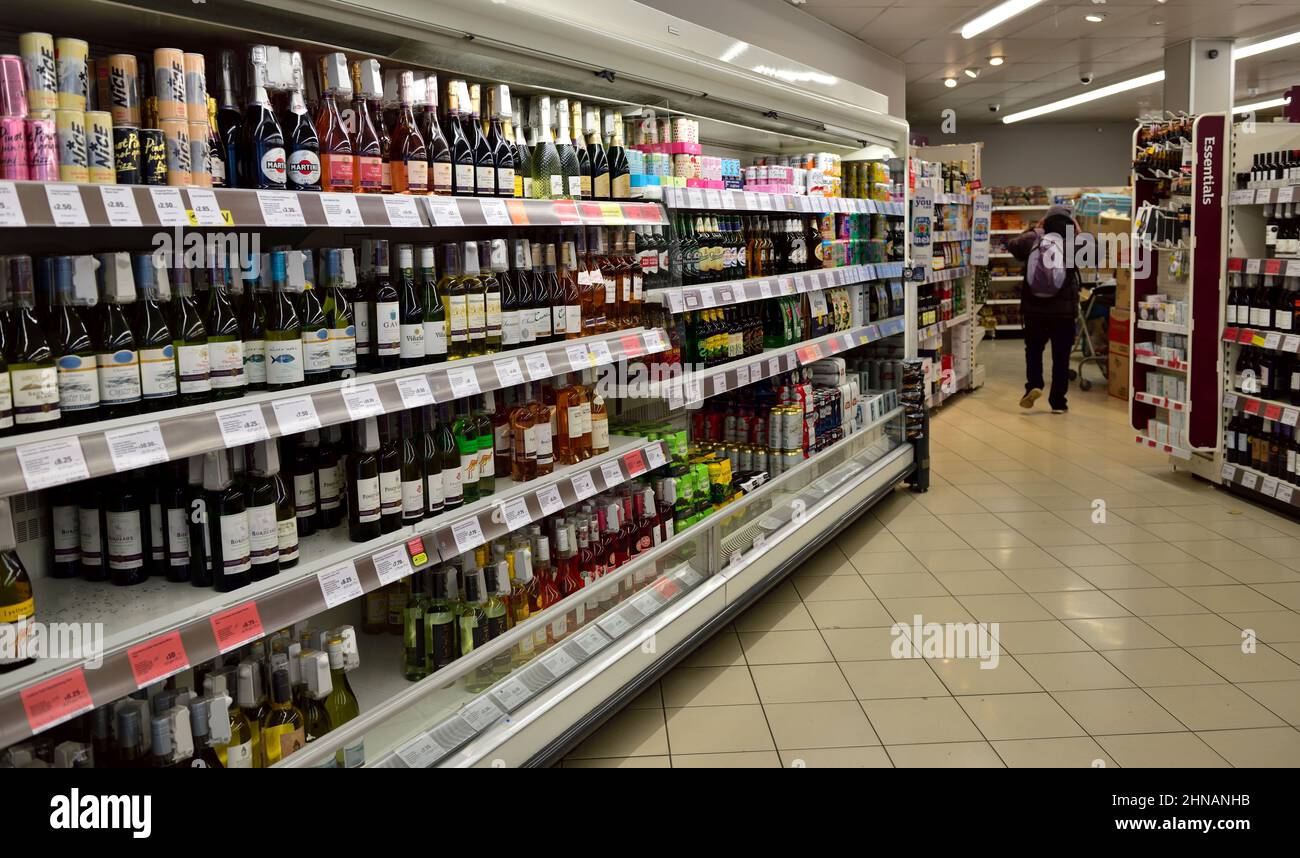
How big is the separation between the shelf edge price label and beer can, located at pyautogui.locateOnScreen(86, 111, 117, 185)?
796mm

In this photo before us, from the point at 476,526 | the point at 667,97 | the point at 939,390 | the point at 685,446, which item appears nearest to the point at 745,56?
the point at 667,97

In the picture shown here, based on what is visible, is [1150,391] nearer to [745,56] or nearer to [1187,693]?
[1187,693]

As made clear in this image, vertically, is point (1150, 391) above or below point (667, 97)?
below

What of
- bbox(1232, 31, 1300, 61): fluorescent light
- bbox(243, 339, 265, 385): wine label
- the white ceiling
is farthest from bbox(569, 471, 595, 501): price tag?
bbox(1232, 31, 1300, 61): fluorescent light

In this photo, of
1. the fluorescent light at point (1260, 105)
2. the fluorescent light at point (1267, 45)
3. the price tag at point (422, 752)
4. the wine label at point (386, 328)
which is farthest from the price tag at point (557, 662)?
the fluorescent light at point (1260, 105)

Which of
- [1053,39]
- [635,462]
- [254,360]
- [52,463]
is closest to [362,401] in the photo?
[254,360]

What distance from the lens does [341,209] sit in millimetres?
2090

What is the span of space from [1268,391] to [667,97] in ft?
13.5

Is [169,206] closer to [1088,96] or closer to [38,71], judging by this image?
[38,71]

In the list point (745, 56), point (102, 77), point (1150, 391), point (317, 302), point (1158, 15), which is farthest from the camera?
point (1158, 15)

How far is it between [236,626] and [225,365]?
0.50 meters
